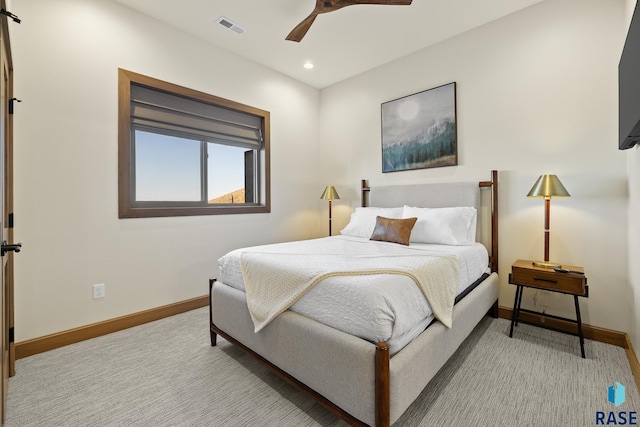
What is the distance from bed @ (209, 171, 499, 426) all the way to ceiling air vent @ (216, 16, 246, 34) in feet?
7.47

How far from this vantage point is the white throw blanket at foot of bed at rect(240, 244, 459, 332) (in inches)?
62.4

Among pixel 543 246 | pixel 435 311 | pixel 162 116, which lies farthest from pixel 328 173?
pixel 435 311

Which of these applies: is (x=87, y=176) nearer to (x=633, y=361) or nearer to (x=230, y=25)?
(x=230, y=25)

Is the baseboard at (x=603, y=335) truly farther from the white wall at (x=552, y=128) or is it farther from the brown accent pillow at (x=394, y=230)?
the brown accent pillow at (x=394, y=230)

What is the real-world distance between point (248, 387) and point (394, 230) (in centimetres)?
176

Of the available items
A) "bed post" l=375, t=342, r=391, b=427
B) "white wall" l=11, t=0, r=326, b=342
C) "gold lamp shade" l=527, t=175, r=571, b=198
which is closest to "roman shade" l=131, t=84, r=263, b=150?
"white wall" l=11, t=0, r=326, b=342

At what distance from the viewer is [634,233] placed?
195 cm

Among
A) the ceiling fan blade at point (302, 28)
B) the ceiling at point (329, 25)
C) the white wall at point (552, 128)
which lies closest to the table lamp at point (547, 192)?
the white wall at point (552, 128)

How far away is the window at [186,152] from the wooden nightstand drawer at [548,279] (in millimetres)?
2776

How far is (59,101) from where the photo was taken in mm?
2254

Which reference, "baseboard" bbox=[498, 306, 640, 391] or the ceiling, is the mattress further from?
the ceiling

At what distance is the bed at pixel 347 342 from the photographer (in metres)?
1.24

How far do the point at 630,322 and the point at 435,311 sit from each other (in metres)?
1.77

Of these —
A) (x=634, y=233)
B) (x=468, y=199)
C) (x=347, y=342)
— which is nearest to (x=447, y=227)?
(x=468, y=199)
